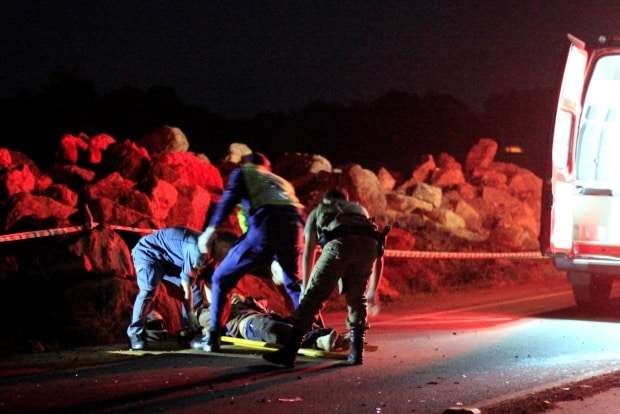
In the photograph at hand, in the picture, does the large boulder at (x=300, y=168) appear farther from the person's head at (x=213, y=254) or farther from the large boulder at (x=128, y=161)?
the person's head at (x=213, y=254)

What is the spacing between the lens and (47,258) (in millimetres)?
11031

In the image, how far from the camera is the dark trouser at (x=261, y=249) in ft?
27.8

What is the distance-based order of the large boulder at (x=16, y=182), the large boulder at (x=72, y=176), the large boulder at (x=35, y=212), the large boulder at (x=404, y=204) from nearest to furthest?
1. the large boulder at (x=35, y=212)
2. the large boulder at (x=16, y=182)
3. the large boulder at (x=72, y=176)
4. the large boulder at (x=404, y=204)

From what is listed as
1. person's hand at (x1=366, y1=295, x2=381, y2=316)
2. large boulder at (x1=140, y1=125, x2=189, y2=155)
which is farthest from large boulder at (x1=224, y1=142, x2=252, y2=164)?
person's hand at (x1=366, y1=295, x2=381, y2=316)

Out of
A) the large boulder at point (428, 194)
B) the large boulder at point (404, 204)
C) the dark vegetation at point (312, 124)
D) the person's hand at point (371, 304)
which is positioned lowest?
the person's hand at point (371, 304)

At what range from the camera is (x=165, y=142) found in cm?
1809

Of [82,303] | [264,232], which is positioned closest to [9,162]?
[82,303]

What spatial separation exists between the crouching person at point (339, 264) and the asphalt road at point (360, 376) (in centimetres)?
26

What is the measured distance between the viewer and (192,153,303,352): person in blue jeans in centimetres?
850

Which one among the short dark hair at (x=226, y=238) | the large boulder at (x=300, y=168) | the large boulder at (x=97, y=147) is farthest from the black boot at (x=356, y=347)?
the large boulder at (x=300, y=168)

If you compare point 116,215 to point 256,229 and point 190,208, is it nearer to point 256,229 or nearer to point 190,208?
point 190,208

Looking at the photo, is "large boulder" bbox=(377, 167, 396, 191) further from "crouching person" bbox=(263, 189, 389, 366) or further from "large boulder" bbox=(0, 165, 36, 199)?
"crouching person" bbox=(263, 189, 389, 366)

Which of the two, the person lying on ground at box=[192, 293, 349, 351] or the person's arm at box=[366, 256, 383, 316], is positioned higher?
the person's arm at box=[366, 256, 383, 316]

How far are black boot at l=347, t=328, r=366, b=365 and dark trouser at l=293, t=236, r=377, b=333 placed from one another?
0.21 feet
